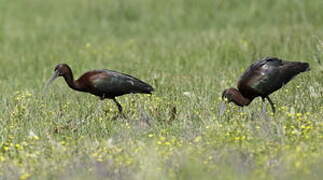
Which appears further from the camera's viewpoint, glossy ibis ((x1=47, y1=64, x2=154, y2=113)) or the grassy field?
glossy ibis ((x1=47, y1=64, x2=154, y2=113))

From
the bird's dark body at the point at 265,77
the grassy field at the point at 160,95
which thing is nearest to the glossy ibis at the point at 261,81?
the bird's dark body at the point at 265,77

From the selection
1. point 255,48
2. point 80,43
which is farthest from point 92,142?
point 80,43

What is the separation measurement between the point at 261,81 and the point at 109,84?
5.04ft

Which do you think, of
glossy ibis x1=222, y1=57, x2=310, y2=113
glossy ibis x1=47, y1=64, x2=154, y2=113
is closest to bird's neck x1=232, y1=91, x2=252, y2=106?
glossy ibis x1=222, y1=57, x2=310, y2=113

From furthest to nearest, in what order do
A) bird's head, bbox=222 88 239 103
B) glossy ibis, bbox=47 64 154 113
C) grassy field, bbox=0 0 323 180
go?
glossy ibis, bbox=47 64 154 113 < bird's head, bbox=222 88 239 103 < grassy field, bbox=0 0 323 180

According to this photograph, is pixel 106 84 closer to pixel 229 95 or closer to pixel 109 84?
pixel 109 84

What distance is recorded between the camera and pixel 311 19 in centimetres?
1362

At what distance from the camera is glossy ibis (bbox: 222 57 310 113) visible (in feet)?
25.6

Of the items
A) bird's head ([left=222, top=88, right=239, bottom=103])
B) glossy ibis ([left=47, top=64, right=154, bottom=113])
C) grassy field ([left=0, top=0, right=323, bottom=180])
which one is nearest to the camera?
grassy field ([left=0, top=0, right=323, bottom=180])

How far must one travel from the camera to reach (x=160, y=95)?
8820mm

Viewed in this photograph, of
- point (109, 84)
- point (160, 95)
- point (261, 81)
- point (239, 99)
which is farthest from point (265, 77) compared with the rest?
point (109, 84)

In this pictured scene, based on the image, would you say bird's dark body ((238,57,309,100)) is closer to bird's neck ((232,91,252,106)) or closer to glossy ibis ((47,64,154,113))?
bird's neck ((232,91,252,106))

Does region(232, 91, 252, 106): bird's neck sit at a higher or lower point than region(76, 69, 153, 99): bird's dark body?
lower

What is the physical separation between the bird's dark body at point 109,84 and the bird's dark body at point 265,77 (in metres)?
1.01
